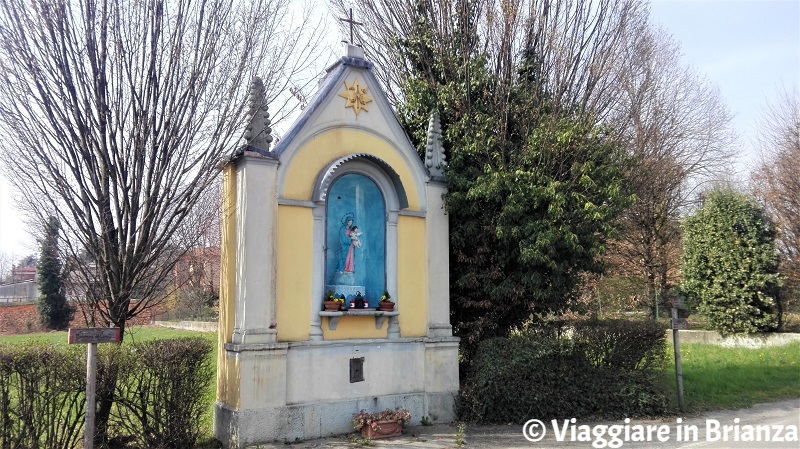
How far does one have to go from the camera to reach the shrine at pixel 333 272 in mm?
8906

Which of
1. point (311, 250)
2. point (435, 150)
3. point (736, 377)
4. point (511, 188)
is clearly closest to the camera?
point (311, 250)

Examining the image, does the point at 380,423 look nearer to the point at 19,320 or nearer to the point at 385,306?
the point at 385,306

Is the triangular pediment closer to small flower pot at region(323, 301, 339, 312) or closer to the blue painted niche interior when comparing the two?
the blue painted niche interior

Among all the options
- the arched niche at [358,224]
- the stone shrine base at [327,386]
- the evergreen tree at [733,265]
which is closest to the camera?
the stone shrine base at [327,386]

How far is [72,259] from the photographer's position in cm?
834

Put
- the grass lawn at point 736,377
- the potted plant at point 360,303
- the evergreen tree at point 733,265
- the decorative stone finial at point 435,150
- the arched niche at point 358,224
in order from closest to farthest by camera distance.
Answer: the arched niche at point 358,224 < the potted plant at point 360,303 < the decorative stone finial at point 435,150 < the grass lawn at point 736,377 < the evergreen tree at point 733,265

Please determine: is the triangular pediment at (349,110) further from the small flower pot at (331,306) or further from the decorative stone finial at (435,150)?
the small flower pot at (331,306)

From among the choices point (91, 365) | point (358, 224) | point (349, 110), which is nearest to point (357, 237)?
point (358, 224)

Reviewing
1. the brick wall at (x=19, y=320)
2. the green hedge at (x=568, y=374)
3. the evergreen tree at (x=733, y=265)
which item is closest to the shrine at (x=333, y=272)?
the green hedge at (x=568, y=374)

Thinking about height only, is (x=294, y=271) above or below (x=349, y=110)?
below

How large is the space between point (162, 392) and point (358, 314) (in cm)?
319

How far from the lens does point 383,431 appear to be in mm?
9164

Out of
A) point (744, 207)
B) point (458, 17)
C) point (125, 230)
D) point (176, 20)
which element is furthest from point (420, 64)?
point (744, 207)

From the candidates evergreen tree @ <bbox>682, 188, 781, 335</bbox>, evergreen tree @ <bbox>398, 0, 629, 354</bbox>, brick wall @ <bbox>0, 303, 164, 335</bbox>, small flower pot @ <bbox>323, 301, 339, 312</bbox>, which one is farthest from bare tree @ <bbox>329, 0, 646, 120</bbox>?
brick wall @ <bbox>0, 303, 164, 335</bbox>
